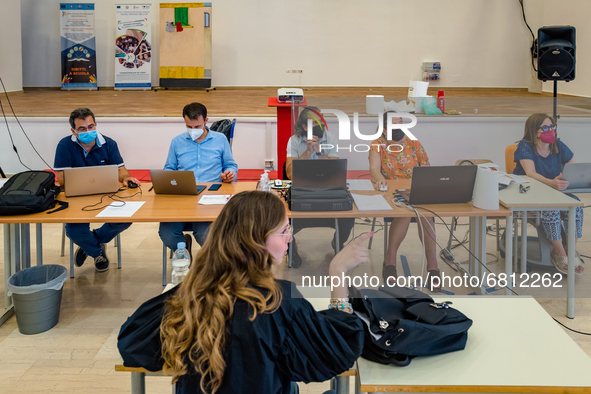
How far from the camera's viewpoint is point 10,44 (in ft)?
25.5

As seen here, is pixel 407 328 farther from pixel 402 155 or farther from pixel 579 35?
pixel 579 35

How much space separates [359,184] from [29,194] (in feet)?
6.02

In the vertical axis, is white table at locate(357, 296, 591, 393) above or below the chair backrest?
below

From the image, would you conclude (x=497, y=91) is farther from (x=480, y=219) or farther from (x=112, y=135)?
(x=480, y=219)

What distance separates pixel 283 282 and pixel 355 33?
818 cm

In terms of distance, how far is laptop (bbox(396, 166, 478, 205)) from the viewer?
2066mm

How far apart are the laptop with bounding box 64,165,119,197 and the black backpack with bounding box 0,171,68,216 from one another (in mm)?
89

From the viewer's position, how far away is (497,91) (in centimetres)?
872

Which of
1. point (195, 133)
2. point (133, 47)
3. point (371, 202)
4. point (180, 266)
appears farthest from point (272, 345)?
point (133, 47)

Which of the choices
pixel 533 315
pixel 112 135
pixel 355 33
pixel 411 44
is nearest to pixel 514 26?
pixel 411 44

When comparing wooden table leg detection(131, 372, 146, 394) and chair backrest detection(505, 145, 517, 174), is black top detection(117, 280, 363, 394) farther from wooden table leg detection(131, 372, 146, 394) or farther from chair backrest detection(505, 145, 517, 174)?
chair backrest detection(505, 145, 517, 174)

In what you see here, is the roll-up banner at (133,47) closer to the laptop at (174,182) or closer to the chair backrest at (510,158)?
the laptop at (174,182)

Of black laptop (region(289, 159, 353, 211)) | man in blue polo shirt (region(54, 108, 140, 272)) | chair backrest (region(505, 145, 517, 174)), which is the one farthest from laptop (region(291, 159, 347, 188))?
man in blue polo shirt (region(54, 108, 140, 272))

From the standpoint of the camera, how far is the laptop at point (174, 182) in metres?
3.01
